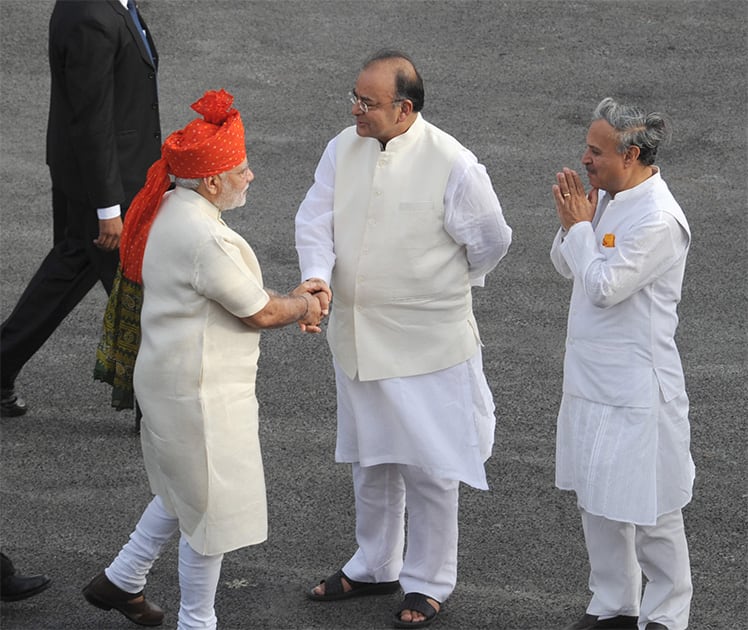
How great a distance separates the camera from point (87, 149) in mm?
5855

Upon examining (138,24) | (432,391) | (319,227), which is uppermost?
(138,24)

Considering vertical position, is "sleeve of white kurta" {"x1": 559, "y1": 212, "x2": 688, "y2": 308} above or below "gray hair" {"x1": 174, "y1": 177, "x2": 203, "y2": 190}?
below

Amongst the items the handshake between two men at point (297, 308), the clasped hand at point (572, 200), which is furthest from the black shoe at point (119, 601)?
the clasped hand at point (572, 200)

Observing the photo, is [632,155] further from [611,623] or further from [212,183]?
[611,623]

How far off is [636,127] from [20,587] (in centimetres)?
277

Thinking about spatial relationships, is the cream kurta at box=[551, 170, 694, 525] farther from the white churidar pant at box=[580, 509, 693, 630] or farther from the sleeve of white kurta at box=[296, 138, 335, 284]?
the sleeve of white kurta at box=[296, 138, 335, 284]

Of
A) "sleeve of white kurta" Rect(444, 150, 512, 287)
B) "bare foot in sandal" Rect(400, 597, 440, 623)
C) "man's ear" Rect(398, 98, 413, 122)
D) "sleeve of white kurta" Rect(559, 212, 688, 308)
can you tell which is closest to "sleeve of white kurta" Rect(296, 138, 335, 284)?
"man's ear" Rect(398, 98, 413, 122)

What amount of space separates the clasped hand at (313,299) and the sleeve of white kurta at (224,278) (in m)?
0.30

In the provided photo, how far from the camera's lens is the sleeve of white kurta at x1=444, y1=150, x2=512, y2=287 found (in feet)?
14.9

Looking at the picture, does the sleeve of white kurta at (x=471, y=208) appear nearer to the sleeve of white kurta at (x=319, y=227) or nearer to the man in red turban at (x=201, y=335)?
the sleeve of white kurta at (x=319, y=227)

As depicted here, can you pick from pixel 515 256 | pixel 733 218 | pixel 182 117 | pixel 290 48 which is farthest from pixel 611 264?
pixel 290 48

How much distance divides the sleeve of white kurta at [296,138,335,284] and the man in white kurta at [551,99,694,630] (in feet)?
2.72

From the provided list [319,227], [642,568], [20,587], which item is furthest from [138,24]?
[642,568]

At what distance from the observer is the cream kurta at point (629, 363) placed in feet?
14.1
